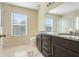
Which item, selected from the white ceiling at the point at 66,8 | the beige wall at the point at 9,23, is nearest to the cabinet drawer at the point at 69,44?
the white ceiling at the point at 66,8

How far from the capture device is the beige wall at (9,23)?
526 cm

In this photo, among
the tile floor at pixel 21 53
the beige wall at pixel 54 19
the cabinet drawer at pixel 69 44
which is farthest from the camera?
the beige wall at pixel 54 19

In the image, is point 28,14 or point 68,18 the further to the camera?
point 28,14

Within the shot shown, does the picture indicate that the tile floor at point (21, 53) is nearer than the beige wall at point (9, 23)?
Yes

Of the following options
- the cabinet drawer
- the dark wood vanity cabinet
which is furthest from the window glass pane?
the cabinet drawer

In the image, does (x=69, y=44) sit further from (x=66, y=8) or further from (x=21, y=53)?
(x=21, y=53)

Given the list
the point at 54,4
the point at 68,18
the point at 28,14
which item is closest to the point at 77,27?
the point at 68,18

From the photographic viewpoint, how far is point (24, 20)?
19.7 ft

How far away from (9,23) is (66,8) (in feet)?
10.9

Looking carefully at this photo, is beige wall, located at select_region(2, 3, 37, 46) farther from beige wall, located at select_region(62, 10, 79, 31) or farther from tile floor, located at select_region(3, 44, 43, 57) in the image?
beige wall, located at select_region(62, 10, 79, 31)

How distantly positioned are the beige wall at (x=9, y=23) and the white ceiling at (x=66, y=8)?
2195 millimetres

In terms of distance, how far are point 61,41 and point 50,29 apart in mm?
2100

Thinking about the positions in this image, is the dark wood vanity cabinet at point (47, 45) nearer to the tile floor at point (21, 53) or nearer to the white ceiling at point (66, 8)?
the tile floor at point (21, 53)

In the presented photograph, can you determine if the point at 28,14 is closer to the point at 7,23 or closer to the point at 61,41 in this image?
the point at 7,23
